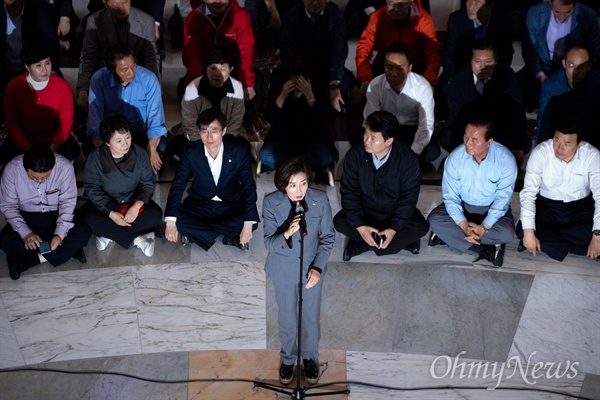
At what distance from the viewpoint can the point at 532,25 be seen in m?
6.20

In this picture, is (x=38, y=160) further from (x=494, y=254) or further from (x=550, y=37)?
(x=550, y=37)

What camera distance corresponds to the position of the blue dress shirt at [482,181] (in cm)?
490

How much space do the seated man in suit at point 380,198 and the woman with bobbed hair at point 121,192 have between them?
1141 mm

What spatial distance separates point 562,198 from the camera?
16.5 ft

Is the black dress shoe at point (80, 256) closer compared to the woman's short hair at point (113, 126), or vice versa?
the woman's short hair at point (113, 126)

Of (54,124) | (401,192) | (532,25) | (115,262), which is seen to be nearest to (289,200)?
(401,192)

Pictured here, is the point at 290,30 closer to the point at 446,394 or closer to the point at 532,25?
the point at 532,25

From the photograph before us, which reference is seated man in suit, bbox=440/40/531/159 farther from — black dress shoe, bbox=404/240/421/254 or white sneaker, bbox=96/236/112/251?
white sneaker, bbox=96/236/112/251

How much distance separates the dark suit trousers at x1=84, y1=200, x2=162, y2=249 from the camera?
5027mm

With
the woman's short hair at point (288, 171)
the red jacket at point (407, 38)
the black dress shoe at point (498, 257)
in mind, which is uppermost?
the red jacket at point (407, 38)

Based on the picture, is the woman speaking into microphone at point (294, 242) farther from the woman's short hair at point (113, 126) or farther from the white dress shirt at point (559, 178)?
the white dress shirt at point (559, 178)

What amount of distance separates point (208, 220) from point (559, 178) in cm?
208

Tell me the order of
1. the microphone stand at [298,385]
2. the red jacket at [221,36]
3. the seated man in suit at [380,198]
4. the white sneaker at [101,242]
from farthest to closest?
1. the red jacket at [221,36]
2. the white sneaker at [101,242]
3. the seated man in suit at [380,198]
4. the microphone stand at [298,385]

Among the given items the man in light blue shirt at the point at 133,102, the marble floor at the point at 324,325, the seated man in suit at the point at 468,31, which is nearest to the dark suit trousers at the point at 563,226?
the marble floor at the point at 324,325
